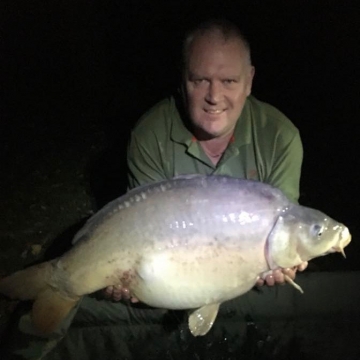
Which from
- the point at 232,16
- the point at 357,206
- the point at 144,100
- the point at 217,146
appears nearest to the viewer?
the point at 217,146

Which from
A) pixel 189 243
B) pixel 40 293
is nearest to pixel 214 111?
pixel 189 243

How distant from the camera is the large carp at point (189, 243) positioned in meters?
1.53

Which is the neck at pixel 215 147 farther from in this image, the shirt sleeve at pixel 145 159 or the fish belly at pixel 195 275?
the fish belly at pixel 195 275

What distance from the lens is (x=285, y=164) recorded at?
2.07 meters

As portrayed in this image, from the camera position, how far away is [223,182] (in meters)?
1.57

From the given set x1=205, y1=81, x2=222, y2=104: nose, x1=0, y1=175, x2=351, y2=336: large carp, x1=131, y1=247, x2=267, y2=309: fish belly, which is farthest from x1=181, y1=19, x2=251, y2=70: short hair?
x1=131, y1=247, x2=267, y2=309: fish belly

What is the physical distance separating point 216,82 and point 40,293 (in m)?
0.80

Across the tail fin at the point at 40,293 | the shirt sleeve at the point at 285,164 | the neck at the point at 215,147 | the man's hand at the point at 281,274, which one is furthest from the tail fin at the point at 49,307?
the shirt sleeve at the point at 285,164

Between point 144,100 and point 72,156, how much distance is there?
2.83 ft

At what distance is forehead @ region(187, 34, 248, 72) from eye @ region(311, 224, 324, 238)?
589 millimetres

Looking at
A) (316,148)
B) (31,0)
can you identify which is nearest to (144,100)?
(316,148)

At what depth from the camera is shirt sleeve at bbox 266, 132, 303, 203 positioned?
6.78 feet

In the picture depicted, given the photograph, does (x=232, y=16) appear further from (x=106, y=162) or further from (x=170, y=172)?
(x=170, y=172)

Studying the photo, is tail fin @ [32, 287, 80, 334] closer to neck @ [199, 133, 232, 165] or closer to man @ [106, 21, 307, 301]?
man @ [106, 21, 307, 301]
